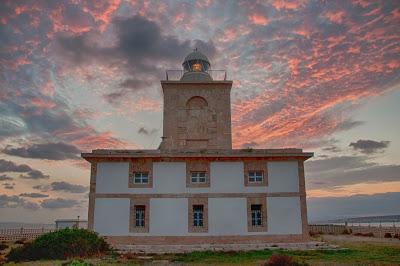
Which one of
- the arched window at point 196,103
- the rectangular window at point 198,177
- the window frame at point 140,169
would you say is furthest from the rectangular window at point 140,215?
the arched window at point 196,103

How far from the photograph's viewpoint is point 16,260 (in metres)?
15.4

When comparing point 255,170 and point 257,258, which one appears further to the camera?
point 255,170

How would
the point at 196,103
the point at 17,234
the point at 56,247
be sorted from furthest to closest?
the point at 17,234
the point at 196,103
the point at 56,247

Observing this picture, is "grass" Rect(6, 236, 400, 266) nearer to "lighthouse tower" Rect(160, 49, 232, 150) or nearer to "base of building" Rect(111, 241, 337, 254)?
"base of building" Rect(111, 241, 337, 254)

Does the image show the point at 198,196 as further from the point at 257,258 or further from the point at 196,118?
the point at 196,118

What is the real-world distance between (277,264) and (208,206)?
10433 millimetres

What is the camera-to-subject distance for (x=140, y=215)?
73.0 feet

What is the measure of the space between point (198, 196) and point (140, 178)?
11.9 feet

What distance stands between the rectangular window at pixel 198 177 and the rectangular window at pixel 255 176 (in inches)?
110

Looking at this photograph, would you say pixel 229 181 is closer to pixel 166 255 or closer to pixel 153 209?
pixel 153 209

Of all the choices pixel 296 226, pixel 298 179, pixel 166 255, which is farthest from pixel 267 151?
pixel 166 255

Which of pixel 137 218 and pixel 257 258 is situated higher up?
pixel 137 218

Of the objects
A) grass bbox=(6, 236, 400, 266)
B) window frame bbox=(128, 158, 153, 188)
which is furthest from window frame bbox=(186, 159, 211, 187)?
grass bbox=(6, 236, 400, 266)

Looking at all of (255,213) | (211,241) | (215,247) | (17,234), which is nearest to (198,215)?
(211,241)
